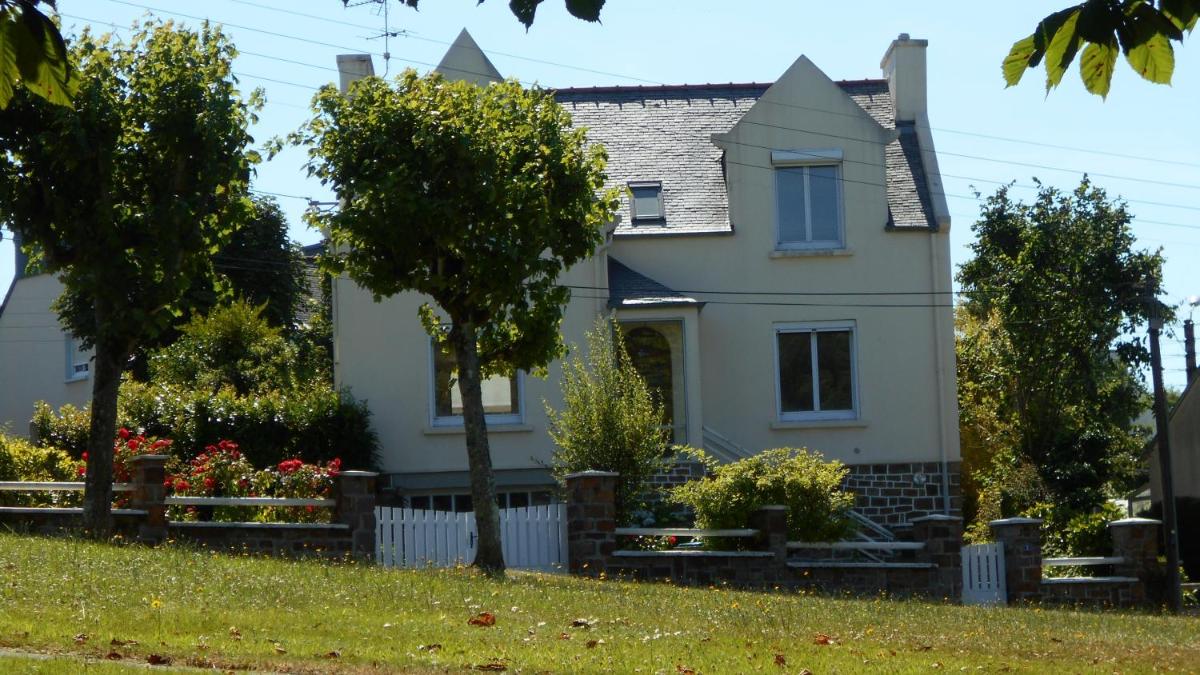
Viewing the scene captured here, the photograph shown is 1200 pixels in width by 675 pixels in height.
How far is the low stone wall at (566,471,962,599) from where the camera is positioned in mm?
18344

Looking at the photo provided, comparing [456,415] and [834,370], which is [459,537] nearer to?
[456,415]

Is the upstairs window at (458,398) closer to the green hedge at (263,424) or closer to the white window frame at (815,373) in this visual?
the green hedge at (263,424)

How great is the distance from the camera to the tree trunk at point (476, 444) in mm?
17094

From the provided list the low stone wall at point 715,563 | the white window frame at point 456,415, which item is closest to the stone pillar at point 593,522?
the low stone wall at point 715,563

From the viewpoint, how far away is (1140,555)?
69.4 ft

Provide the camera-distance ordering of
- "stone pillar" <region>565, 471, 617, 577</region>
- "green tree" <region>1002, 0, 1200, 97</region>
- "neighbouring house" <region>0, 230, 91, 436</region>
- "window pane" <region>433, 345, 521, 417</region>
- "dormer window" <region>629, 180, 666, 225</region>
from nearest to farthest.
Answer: "green tree" <region>1002, 0, 1200, 97</region> → "stone pillar" <region>565, 471, 617, 577</region> → "window pane" <region>433, 345, 521, 417</region> → "dormer window" <region>629, 180, 666, 225</region> → "neighbouring house" <region>0, 230, 91, 436</region>

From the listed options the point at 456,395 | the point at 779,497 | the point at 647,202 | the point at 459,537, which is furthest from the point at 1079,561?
the point at 456,395

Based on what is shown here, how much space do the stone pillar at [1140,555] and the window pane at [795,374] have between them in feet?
19.2

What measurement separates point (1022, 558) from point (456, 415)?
31.5 ft

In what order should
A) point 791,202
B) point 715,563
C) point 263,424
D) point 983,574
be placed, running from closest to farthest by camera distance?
1. point 715,563
2. point 983,574
3. point 263,424
4. point 791,202

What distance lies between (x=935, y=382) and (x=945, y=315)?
1.17 meters

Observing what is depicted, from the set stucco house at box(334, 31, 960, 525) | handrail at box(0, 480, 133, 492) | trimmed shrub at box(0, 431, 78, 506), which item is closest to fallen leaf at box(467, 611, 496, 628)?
handrail at box(0, 480, 133, 492)

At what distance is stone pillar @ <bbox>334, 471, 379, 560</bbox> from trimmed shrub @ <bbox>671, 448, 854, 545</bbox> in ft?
14.5

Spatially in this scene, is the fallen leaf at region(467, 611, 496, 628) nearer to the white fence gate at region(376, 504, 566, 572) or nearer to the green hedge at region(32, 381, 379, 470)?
the white fence gate at region(376, 504, 566, 572)
